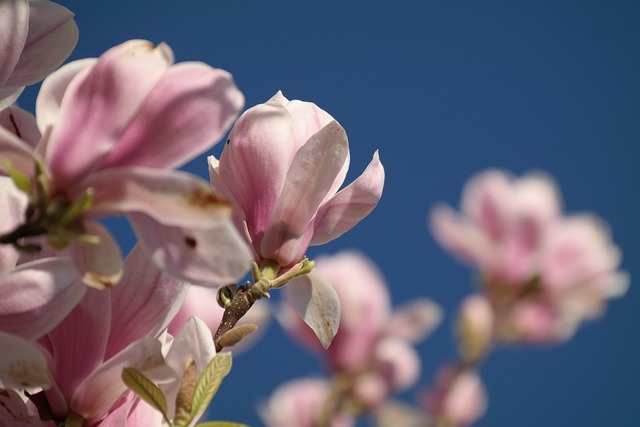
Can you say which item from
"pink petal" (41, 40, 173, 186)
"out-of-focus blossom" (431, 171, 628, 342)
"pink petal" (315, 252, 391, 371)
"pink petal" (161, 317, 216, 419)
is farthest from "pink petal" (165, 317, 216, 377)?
"out-of-focus blossom" (431, 171, 628, 342)

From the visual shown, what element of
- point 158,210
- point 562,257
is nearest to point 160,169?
point 158,210

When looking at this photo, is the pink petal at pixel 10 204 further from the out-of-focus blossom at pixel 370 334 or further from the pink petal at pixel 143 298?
the out-of-focus blossom at pixel 370 334

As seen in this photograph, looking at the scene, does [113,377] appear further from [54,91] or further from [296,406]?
[296,406]

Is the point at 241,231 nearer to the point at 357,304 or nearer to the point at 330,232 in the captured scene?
the point at 330,232

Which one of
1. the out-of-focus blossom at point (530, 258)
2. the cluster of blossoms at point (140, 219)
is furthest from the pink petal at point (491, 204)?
the cluster of blossoms at point (140, 219)

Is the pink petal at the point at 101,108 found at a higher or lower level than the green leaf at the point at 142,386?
higher


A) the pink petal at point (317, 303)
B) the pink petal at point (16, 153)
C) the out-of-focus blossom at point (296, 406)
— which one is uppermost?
the pink petal at point (317, 303)
